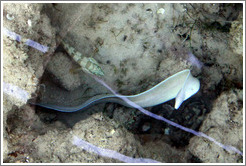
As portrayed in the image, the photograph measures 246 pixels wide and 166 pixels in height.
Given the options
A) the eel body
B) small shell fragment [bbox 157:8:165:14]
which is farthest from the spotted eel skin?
small shell fragment [bbox 157:8:165:14]

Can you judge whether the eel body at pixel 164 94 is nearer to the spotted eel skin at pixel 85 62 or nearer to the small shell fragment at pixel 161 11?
the spotted eel skin at pixel 85 62

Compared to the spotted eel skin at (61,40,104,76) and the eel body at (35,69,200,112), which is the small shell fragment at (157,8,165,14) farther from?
the spotted eel skin at (61,40,104,76)

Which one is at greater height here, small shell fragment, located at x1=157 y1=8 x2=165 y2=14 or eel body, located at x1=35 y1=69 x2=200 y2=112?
small shell fragment, located at x1=157 y1=8 x2=165 y2=14

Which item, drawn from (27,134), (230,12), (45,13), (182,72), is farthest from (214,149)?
(45,13)

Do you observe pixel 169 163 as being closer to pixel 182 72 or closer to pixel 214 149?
pixel 214 149

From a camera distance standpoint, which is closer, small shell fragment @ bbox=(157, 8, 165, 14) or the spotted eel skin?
the spotted eel skin

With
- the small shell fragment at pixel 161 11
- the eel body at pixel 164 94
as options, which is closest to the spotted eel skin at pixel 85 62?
the eel body at pixel 164 94
